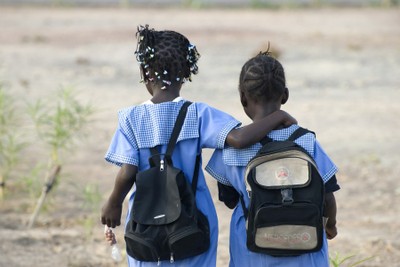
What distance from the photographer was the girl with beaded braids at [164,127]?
401cm

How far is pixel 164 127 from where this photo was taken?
4035 millimetres

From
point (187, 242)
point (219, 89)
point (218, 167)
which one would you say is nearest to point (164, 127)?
point (218, 167)

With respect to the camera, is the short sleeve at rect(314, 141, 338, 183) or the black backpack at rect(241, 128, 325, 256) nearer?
the black backpack at rect(241, 128, 325, 256)

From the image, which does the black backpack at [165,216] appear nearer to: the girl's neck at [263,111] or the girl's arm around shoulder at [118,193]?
the girl's arm around shoulder at [118,193]

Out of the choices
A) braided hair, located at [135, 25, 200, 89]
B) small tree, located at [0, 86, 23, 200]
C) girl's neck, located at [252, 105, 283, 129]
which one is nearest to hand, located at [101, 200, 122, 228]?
braided hair, located at [135, 25, 200, 89]

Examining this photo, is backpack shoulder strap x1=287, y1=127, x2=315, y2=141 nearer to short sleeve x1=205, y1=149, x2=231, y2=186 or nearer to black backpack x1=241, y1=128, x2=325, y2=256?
black backpack x1=241, y1=128, x2=325, y2=256

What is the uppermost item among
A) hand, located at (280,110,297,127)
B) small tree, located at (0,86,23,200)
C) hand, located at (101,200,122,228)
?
hand, located at (280,110,297,127)

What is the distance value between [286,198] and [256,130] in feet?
0.99

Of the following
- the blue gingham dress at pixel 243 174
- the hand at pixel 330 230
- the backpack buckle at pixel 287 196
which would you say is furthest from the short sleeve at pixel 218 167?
the hand at pixel 330 230

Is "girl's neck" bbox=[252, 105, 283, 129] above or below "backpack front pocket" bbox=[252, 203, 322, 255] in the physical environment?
above

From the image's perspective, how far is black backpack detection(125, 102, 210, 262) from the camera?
154 inches

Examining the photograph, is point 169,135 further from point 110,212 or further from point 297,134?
point 297,134

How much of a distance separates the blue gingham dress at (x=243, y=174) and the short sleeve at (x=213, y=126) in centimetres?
6

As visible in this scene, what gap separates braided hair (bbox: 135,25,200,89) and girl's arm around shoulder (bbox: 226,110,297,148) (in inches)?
14.8
